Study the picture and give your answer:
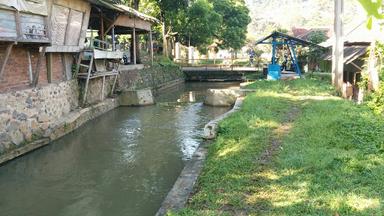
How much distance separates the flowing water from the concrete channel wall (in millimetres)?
374

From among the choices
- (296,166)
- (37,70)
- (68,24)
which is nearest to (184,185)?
(296,166)

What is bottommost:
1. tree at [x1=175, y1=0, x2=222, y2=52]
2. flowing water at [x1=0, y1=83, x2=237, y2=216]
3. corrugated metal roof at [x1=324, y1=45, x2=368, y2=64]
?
flowing water at [x1=0, y1=83, x2=237, y2=216]

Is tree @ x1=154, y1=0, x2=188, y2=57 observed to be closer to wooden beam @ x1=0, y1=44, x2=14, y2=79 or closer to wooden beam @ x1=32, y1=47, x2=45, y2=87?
wooden beam @ x1=32, y1=47, x2=45, y2=87

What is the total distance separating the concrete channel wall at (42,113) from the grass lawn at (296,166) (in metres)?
6.23

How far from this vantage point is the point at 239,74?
42094 millimetres

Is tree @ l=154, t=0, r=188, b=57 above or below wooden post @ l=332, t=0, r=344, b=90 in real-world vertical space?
above

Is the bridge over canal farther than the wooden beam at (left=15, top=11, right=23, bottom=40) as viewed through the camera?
Yes

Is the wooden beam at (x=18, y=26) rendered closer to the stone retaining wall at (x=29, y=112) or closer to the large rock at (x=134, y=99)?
the stone retaining wall at (x=29, y=112)

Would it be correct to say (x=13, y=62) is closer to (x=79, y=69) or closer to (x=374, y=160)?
(x=79, y=69)

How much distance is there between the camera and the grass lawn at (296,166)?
6289mm

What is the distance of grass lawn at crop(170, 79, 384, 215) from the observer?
20.6ft

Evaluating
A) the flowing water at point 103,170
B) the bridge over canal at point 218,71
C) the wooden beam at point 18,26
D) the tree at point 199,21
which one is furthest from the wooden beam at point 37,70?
the bridge over canal at point 218,71

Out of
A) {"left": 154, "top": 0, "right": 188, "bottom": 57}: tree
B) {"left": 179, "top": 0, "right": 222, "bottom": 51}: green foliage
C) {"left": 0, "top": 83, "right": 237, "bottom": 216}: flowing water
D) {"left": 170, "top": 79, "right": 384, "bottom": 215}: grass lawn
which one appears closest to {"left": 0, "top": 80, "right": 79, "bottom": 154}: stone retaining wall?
{"left": 0, "top": 83, "right": 237, "bottom": 216}: flowing water

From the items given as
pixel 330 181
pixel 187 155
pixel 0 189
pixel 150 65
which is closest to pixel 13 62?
pixel 0 189
